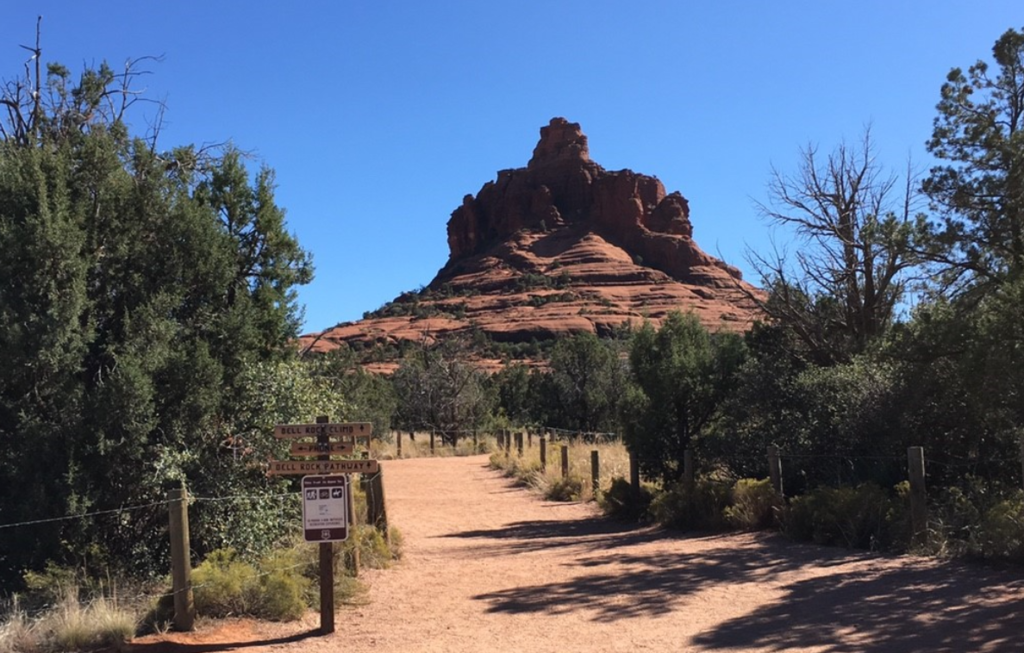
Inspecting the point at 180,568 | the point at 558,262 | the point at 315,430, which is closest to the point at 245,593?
the point at 180,568

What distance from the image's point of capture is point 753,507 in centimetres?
1252

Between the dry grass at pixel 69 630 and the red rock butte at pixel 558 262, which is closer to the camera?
the dry grass at pixel 69 630

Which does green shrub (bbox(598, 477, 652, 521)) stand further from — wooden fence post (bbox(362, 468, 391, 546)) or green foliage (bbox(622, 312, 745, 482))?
wooden fence post (bbox(362, 468, 391, 546))

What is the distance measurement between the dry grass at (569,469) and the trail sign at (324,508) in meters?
9.95

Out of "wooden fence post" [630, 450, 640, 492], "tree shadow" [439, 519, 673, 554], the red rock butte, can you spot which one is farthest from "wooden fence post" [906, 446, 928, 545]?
the red rock butte

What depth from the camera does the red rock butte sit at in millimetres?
98750

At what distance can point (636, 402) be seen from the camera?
651 inches

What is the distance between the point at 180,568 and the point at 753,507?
27.7ft

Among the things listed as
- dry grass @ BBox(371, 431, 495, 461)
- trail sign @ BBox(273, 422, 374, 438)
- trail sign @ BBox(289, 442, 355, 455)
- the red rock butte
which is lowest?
dry grass @ BBox(371, 431, 495, 461)

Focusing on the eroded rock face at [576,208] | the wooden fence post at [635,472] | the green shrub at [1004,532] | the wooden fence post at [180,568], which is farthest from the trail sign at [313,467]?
the eroded rock face at [576,208]

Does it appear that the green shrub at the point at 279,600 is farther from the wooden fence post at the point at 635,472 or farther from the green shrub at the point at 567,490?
the green shrub at the point at 567,490

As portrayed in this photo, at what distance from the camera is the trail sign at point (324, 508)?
740 cm

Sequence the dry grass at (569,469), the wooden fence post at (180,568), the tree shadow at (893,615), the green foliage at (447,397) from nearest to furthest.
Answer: the tree shadow at (893,615), the wooden fence post at (180,568), the dry grass at (569,469), the green foliage at (447,397)

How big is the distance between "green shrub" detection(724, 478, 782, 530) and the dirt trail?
47 cm
